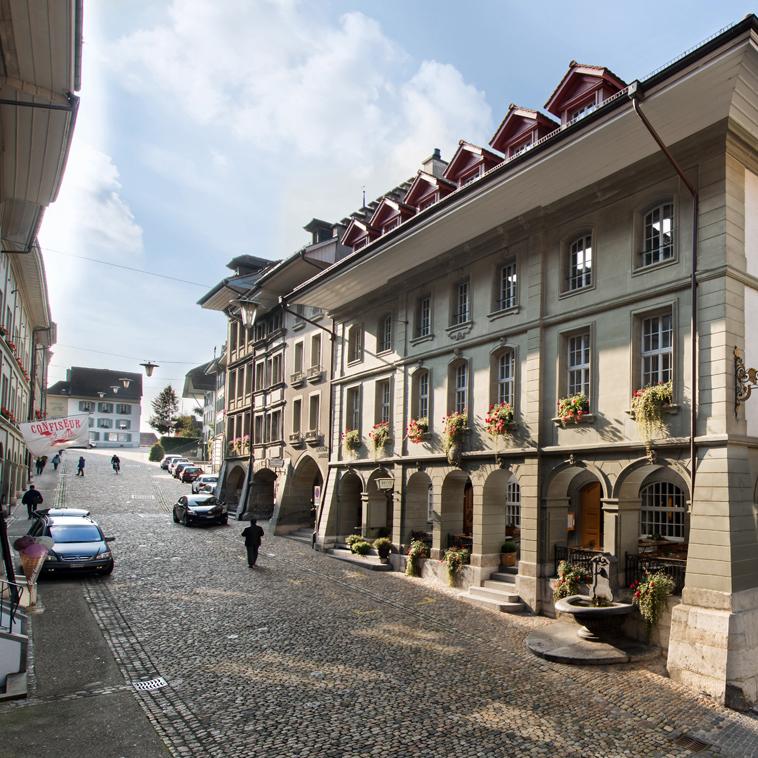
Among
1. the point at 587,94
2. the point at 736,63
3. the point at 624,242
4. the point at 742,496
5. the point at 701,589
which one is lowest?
the point at 701,589

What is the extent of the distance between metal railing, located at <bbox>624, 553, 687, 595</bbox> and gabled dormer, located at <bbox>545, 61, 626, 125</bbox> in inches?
414

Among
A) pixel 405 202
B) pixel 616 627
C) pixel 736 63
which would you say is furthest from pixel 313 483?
pixel 736 63

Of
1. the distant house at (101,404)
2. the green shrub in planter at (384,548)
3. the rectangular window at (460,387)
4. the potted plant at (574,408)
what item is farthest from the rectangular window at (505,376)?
the distant house at (101,404)

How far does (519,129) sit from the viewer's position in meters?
18.1

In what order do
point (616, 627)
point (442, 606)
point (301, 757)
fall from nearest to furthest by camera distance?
point (301, 757) < point (616, 627) < point (442, 606)

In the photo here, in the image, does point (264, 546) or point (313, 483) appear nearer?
point (264, 546)

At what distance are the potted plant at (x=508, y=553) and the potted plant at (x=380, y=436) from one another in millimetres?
6239

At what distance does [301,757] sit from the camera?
8281 mm

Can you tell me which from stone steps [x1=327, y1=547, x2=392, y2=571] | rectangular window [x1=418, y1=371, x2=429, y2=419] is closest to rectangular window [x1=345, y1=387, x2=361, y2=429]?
rectangular window [x1=418, y1=371, x2=429, y2=419]

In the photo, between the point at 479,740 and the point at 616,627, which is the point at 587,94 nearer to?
the point at 616,627

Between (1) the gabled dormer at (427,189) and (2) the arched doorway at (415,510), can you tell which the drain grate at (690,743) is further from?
(1) the gabled dormer at (427,189)

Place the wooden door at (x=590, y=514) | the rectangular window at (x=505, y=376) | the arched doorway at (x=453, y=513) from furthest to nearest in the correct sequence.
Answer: the arched doorway at (x=453, y=513) → the wooden door at (x=590, y=514) → the rectangular window at (x=505, y=376)

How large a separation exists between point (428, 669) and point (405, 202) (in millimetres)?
16429

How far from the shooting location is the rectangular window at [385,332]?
25.2m
